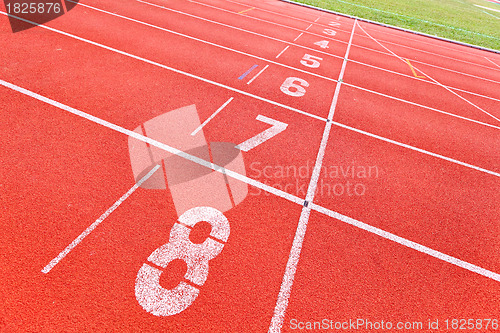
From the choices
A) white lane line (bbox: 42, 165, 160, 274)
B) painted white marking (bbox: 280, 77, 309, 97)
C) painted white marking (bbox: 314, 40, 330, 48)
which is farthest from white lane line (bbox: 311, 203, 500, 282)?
painted white marking (bbox: 314, 40, 330, 48)

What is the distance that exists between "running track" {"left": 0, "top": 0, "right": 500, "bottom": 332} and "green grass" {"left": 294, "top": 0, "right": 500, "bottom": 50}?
10766 millimetres

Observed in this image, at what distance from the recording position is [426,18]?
20453 mm

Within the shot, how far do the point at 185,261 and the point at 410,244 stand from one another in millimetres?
3668

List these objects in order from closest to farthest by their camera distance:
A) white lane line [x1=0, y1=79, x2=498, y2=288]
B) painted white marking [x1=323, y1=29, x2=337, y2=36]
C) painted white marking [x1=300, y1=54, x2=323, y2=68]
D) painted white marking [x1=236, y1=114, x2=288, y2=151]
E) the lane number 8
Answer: the lane number 8, white lane line [x1=0, y1=79, x2=498, y2=288], painted white marking [x1=236, y1=114, x2=288, y2=151], painted white marking [x1=300, y1=54, x2=323, y2=68], painted white marking [x1=323, y1=29, x2=337, y2=36]

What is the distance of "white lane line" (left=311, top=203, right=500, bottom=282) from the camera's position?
431 cm

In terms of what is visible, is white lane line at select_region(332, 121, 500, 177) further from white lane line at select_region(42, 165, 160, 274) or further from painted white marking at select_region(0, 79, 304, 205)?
white lane line at select_region(42, 165, 160, 274)

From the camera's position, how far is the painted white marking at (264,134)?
589cm

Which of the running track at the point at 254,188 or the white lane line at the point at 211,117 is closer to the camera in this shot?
the running track at the point at 254,188

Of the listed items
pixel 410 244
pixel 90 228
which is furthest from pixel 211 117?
pixel 410 244

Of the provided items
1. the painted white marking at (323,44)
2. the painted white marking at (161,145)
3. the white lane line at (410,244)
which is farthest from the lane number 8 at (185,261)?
the painted white marking at (323,44)

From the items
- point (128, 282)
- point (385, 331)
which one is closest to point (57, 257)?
point (128, 282)

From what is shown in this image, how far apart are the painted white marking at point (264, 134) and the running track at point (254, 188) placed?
0.13 metres

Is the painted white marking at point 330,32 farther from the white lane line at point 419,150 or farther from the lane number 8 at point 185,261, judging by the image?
the lane number 8 at point 185,261

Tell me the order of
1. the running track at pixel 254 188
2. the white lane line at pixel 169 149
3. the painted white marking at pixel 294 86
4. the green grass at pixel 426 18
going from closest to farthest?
the running track at pixel 254 188
the white lane line at pixel 169 149
the painted white marking at pixel 294 86
the green grass at pixel 426 18
